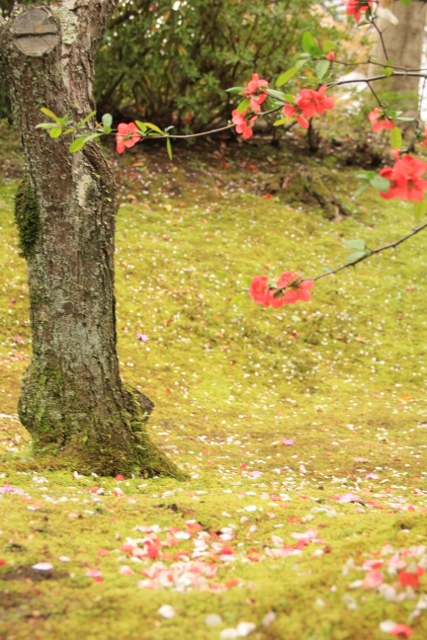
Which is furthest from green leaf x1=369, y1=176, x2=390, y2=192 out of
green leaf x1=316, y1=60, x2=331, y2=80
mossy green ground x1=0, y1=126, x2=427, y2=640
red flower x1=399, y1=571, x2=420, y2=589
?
red flower x1=399, y1=571, x2=420, y2=589

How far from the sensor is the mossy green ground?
2.13 m

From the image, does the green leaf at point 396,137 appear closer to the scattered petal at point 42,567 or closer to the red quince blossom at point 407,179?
the red quince blossom at point 407,179

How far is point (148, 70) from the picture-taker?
10.6m

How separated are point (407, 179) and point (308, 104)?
2.20 feet

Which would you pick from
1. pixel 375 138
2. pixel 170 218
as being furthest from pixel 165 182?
pixel 375 138

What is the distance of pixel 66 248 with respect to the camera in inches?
147

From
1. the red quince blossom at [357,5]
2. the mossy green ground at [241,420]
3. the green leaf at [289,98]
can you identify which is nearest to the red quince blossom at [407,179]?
the green leaf at [289,98]

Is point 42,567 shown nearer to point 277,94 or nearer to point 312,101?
point 277,94

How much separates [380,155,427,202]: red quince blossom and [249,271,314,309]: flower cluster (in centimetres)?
58

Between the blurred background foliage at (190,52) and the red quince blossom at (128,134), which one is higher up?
the blurred background foliage at (190,52)

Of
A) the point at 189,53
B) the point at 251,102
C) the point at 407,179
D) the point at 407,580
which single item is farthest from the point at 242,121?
the point at 189,53

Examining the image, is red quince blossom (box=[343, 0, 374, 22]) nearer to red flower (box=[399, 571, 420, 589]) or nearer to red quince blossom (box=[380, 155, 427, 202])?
A: red quince blossom (box=[380, 155, 427, 202])

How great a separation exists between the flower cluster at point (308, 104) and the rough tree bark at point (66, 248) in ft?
5.07

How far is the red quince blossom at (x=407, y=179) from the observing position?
2189 mm
